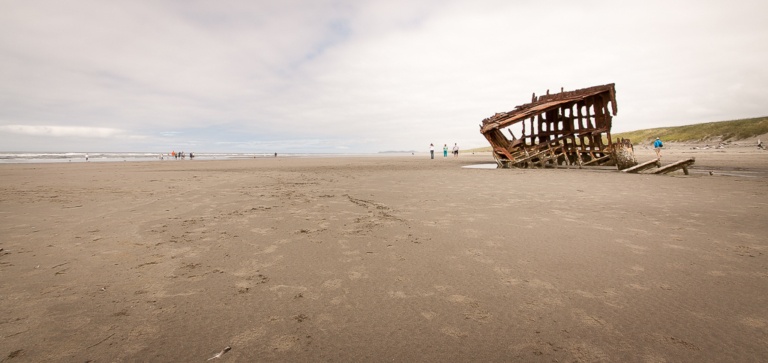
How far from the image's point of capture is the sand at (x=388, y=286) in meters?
2.33

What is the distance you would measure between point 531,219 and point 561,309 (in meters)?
3.71

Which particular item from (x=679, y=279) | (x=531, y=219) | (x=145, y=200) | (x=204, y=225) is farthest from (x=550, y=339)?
(x=145, y=200)

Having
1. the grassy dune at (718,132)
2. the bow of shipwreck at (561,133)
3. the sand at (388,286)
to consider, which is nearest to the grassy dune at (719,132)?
the grassy dune at (718,132)

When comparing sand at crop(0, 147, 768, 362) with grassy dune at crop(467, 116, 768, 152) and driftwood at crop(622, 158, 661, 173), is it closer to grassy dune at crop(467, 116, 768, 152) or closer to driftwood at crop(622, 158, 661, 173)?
driftwood at crop(622, 158, 661, 173)

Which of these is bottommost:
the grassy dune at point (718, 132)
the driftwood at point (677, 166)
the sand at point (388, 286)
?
the sand at point (388, 286)

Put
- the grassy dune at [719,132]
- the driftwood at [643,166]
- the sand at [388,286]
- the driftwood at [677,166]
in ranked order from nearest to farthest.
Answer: the sand at [388,286] → the driftwood at [677,166] → the driftwood at [643,166] → the grassy dune at [719,132]

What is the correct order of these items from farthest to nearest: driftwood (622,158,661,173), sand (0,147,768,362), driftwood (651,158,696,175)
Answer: driftwood (622,158,661,173) → driftwood (651,158,696,175) → sand (0,147,768,362)

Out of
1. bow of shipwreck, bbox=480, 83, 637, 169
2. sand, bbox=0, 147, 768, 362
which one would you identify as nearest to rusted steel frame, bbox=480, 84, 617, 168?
bow of shipwreck, bbox=480, 83, 637, 169

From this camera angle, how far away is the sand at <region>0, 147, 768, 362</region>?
2334mm

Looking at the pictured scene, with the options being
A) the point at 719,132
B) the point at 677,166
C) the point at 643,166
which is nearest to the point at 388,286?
the point at 677,166

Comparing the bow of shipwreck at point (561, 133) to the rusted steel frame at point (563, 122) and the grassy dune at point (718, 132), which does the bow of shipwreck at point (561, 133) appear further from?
the grassy dune at point (718, 132)

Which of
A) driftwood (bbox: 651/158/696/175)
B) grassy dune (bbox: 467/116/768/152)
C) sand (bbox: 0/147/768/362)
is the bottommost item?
sand (bbox: 0/147/768/362)

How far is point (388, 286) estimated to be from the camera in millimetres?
3373

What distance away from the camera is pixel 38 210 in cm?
732
